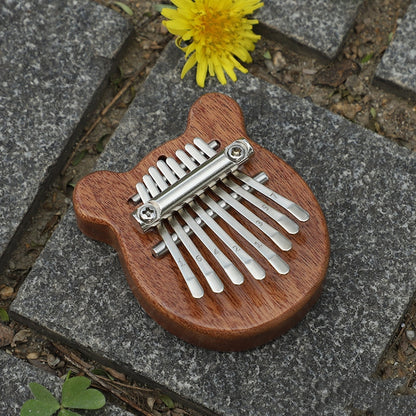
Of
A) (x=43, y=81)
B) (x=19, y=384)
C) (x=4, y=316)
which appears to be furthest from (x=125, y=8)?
(x=19, y=384)

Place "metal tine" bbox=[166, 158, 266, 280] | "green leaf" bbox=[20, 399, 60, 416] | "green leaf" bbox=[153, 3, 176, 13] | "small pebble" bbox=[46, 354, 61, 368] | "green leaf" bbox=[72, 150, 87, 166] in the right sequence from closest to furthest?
"metal tine" bbox=[166, 158, 266, 280] → "green leaf" bbox=[20, 399, 60, 416] → "small pebble" bbox=[46, 354, 61, 368] → "green leaf" bbox=[72, 150, 87, 166] → "green leaf" bbox=[153, 3, 176, 13]

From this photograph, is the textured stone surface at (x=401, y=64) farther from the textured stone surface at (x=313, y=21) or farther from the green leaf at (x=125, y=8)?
the green leaf at (x=125, y=8)

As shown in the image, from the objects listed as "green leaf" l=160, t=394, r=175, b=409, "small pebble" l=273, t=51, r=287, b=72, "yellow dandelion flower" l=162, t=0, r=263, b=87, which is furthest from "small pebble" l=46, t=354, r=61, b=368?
"small pebble" l=273, t=51, r=287, b=72

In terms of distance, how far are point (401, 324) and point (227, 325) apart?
0.49 metres

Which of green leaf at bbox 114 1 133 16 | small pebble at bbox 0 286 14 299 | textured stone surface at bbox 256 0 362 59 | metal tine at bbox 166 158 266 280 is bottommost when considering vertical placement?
small pebble at bbox 0 286 14 299

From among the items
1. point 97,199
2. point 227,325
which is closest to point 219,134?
point 97,199

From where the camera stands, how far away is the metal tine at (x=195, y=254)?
1.37 m

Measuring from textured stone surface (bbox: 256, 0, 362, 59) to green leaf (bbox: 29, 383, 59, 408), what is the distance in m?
1.06

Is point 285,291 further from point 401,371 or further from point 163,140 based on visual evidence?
point 163,140

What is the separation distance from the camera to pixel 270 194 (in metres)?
1.45

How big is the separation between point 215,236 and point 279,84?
1.87ft

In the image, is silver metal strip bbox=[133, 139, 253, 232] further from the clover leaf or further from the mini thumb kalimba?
the clover leaf

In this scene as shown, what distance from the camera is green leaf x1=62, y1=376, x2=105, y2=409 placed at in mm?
1477

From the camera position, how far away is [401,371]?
63.0 inches
